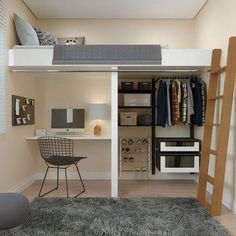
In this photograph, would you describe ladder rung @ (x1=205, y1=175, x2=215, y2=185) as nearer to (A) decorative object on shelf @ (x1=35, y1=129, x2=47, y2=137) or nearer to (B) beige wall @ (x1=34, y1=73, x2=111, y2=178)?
(B) beige wall @ (x1=34, y1=73, x2=111, y2=178)

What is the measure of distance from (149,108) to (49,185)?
2190 mm

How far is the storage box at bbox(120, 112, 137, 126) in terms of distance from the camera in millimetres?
4828

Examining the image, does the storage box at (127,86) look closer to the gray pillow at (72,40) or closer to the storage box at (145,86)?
the storage box at (145,86)

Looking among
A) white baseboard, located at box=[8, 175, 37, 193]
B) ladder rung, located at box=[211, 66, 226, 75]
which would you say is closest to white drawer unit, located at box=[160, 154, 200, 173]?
ladder rung, located at box=[211, 66, 226, 75]

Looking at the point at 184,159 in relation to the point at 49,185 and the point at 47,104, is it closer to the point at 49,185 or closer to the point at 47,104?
the point at 49,185

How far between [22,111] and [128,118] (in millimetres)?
1767

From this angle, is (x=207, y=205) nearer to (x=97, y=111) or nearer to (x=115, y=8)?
(x=97, y=111)

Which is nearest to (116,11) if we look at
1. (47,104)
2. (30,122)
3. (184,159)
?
(47,104)

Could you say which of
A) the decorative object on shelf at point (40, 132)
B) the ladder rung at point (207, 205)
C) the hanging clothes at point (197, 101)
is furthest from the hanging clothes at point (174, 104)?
the decorative object on shelf at point (40, 132)

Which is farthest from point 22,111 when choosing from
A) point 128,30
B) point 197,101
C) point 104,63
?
point 197,101

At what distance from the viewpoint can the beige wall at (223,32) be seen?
3381 millimetres

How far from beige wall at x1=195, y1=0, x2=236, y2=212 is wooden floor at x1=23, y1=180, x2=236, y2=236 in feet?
1.17

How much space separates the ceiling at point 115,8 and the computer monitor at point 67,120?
171 centimetres

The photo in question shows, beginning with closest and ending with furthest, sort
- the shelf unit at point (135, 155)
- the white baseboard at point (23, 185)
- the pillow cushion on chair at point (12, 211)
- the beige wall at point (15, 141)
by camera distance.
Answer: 1. the pillow cushion on chair at point (12, 211)
2. the beige wall at point (15, 141)
3. the white baseboard at point (23, 185)
4. the shelf unit at point (135, 155)
